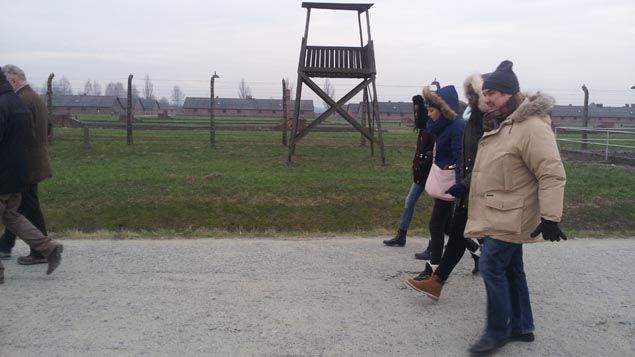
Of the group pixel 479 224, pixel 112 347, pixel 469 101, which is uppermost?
pixel 469 101

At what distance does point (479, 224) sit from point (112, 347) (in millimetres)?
2532

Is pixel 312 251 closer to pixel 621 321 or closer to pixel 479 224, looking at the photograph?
pixel 479 224

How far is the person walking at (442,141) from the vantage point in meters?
4.66

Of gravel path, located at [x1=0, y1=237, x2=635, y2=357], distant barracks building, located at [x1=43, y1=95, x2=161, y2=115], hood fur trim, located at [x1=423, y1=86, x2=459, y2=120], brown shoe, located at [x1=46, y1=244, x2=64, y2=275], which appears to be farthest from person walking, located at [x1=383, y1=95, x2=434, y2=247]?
distant barracks building, located at [x1=43, y1=95, x2=161, y2=115]

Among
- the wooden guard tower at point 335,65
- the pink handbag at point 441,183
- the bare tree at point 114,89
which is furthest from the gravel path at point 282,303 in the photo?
the bare tree at point 114,89

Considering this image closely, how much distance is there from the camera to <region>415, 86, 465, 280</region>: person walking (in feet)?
15.3

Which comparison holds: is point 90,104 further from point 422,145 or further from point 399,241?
point 422,145

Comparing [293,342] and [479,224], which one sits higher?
[479,224]

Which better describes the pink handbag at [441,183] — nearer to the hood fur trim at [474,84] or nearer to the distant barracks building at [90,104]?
the hood fur trim at [474,84]

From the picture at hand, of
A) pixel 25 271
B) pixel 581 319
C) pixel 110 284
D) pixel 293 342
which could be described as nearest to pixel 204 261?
pixel 110 284

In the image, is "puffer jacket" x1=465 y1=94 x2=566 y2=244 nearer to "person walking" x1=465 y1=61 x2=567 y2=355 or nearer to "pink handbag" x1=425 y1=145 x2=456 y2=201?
"person walking" x1=465 y1=61 x2=567 y2=355

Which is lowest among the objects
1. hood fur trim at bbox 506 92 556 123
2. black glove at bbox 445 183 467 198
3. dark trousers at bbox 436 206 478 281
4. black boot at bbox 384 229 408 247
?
black boot at bbox 384 229 408 247

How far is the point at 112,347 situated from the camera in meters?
3.42

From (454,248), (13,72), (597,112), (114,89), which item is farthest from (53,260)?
(114,89)
